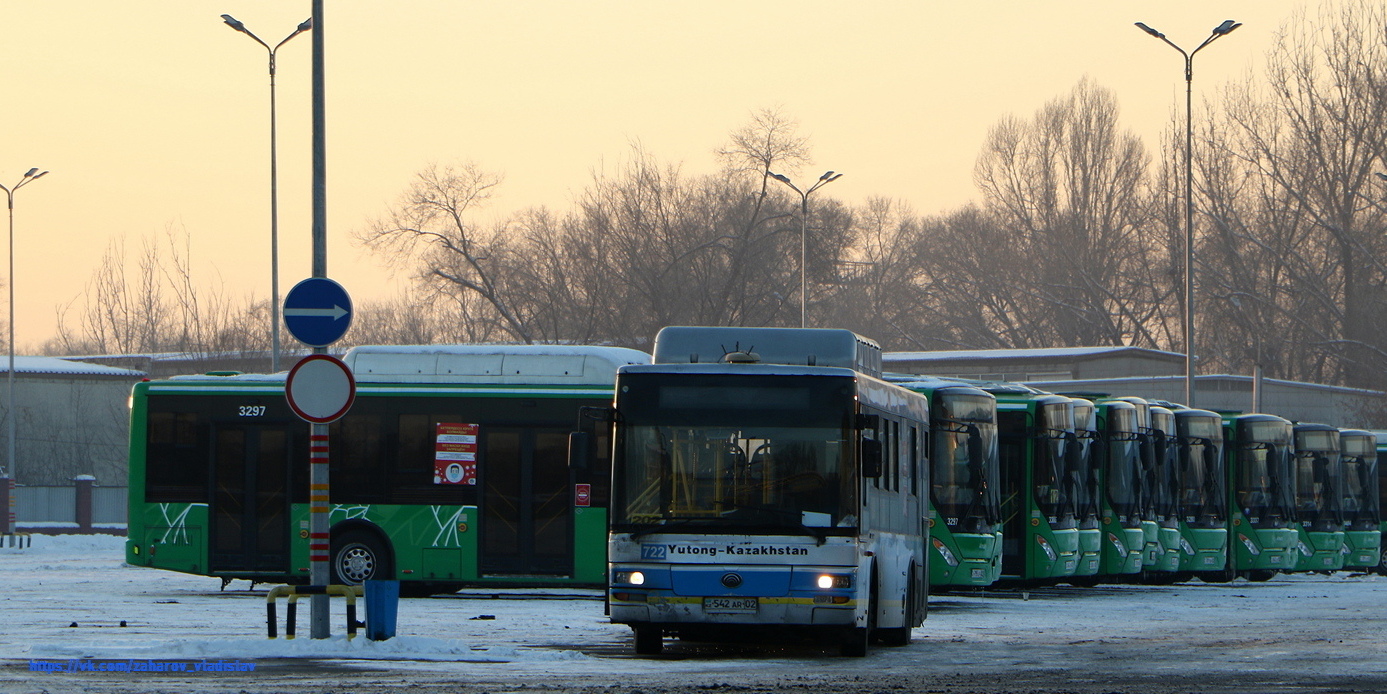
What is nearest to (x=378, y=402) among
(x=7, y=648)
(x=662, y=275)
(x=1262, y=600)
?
(x=7, y=648)

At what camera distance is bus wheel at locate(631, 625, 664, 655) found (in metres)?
16.2

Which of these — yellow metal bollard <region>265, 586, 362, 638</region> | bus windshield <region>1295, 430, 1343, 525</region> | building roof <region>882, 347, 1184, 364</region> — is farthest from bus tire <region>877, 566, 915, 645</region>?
building roof <region>882, 347, 1184, 364</region>

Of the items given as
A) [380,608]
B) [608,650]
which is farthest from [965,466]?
[380,608]

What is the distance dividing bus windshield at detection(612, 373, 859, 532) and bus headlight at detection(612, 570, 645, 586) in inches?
14.4

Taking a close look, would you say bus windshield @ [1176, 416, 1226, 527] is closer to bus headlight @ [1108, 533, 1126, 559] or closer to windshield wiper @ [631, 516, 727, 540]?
bus headlight @ [1108, 533, 1126, 559]

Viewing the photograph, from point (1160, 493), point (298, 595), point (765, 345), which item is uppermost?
point (765, 345)

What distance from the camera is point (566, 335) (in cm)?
6681

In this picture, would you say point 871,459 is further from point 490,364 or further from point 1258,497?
point 1258,497

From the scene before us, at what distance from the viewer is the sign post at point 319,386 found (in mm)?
15375

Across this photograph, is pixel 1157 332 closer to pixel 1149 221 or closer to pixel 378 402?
pixel 1149 221

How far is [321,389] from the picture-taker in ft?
50.5

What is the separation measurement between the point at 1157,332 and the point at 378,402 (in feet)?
200

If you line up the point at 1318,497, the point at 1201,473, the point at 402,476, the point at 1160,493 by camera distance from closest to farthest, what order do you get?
the point at 402,476
the point at 1160,493
the point at 1201,473
the point at 1318,497

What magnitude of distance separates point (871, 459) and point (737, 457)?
1.08 m
